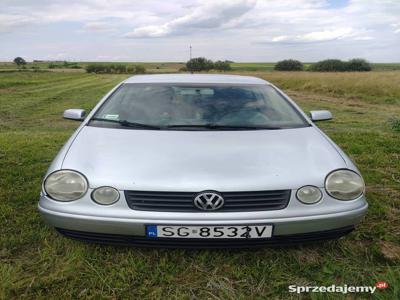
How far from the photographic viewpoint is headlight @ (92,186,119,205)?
2211mm

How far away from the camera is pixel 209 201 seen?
216 centimetres

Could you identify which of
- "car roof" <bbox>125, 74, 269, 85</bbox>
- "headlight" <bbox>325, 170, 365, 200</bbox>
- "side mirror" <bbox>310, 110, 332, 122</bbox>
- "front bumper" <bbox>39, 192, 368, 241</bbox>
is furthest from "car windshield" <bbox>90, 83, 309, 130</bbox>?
"front bumper" <bbox>39, 192, 368, 241</bbox>

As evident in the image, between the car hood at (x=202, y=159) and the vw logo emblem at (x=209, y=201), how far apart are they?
0.04 meters

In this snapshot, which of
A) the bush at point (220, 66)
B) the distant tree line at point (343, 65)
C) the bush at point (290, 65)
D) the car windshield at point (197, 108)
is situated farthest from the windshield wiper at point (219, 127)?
the bush at point (290, 65)

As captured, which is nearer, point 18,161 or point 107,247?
point 107,247

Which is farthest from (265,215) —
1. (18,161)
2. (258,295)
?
(18,161)

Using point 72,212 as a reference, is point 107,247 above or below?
below

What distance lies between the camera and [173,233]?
216cm

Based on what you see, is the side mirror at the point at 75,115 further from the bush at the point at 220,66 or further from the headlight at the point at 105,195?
the bush at the point at 220,66

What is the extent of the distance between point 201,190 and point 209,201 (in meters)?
0.08

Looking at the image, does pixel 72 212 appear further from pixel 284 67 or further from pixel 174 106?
pixel 284 67

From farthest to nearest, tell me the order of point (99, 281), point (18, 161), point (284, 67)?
point (284, 67) → point (18, 161) → point (99, 281)

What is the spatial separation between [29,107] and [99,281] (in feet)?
45.2

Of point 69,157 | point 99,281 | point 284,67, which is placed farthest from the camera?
point 284,67
